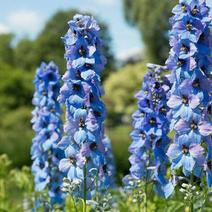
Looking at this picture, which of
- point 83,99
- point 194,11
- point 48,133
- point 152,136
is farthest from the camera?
point 48,133

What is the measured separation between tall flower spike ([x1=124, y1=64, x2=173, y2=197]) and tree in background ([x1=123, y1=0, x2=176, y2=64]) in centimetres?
3936

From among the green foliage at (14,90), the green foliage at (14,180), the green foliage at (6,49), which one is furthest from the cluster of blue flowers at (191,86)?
the green foliage at (6,49)

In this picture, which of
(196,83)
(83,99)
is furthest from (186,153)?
(83,99)

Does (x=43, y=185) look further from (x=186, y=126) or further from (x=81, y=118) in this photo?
(x=186, y=126)

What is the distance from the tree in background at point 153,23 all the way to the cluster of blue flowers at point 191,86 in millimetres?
40258

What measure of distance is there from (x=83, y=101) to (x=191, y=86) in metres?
0.73

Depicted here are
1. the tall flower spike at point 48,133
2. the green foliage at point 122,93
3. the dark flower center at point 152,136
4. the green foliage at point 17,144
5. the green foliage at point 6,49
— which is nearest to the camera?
the dark flower center at point 152,136

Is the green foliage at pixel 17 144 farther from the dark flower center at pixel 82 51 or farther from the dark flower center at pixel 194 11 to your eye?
the dark flower center at pixel 194 11

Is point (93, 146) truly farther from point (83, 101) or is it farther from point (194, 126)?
point (194, 126)

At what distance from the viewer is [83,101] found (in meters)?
4.53

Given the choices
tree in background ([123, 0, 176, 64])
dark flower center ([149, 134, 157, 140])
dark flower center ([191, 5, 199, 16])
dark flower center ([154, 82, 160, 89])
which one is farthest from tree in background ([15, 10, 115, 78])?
dark flower center ([191, 5, 199, 16])

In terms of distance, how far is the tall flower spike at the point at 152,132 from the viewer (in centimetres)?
514

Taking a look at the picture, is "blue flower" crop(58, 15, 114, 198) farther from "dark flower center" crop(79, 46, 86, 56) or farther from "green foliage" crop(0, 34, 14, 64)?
"green foliage" crop(0, 34, 14, 64)

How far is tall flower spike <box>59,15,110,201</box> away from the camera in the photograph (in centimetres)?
453
